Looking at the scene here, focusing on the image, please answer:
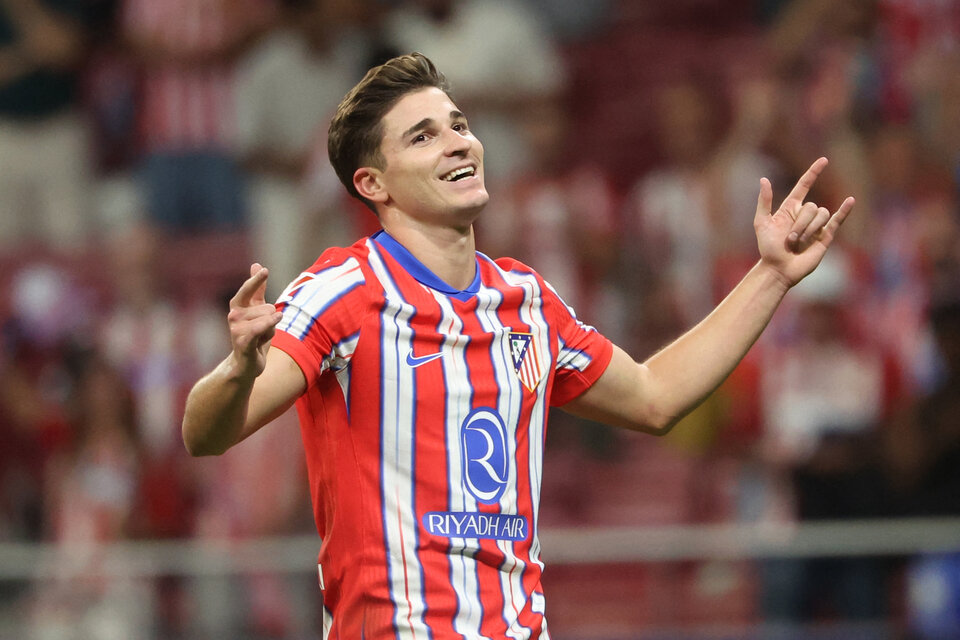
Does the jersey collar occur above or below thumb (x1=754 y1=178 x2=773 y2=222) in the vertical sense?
below

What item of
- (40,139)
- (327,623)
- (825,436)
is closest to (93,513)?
(40,139)

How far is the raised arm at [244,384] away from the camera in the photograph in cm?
284

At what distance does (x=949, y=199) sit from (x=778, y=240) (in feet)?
16.4

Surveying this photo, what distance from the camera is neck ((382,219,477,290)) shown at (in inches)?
134

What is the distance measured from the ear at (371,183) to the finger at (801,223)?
99 centimetres

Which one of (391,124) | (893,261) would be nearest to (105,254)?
(893,261)

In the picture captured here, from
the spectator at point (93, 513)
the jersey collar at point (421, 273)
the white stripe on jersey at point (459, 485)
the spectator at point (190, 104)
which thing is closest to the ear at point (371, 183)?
the jersey collar at point (421, 273)

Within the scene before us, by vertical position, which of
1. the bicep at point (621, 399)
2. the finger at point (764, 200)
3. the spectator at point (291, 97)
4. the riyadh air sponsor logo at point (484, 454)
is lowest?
the riyadh air sponsor logo at point (484, 454)

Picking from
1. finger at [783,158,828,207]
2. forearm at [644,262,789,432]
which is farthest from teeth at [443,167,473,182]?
finger at [783,158,828,207]

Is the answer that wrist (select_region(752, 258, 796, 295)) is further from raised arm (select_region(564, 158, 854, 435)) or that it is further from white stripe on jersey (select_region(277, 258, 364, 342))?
white stripe on jersey (select_region(277, 258, 364, 342))

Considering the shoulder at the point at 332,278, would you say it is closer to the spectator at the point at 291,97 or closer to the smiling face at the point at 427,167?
the smiling face at the point at 427,167

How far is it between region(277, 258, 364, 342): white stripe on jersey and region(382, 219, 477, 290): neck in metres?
0.19

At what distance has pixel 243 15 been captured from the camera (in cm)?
976

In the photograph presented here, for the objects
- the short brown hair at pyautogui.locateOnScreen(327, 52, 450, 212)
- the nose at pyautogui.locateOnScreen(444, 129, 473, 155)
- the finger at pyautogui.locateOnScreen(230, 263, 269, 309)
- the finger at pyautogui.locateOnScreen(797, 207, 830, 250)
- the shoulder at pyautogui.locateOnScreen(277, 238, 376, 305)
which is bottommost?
the finger at pyautogui.locateOnScreen(230, 263, 269, 309)
